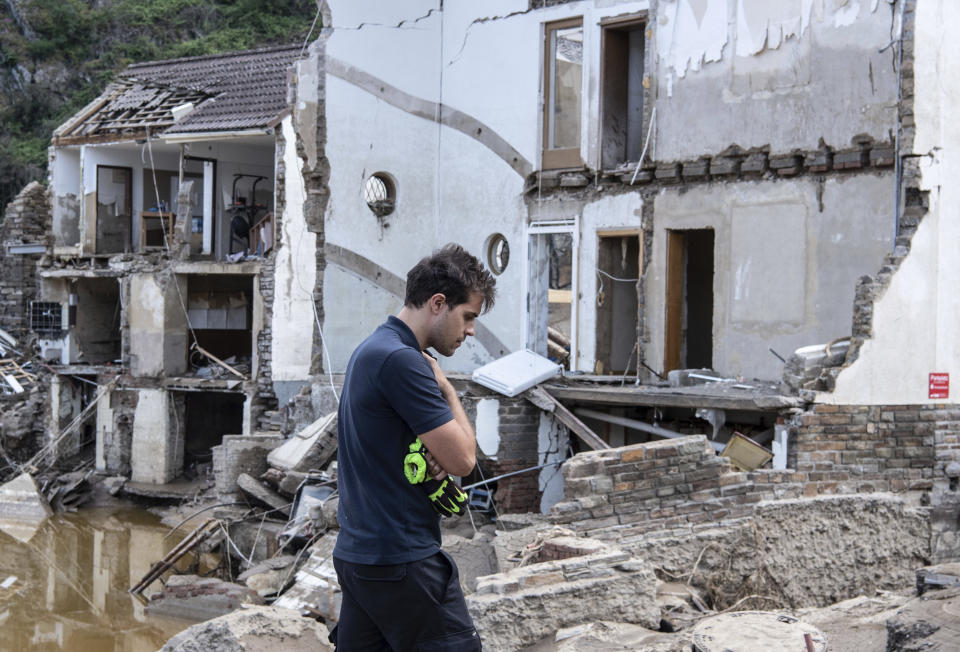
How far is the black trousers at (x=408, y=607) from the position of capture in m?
3.82

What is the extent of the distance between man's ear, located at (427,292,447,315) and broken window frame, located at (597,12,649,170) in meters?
11.2

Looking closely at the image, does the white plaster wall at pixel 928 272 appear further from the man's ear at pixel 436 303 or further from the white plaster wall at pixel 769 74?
the man's ear at pixel 436 303

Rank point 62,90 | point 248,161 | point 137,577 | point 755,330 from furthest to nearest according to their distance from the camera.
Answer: point 62,90
point 248,161
point 137,577
point 755,330

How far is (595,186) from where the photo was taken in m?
15.1

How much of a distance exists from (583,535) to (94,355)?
2057 centimetres

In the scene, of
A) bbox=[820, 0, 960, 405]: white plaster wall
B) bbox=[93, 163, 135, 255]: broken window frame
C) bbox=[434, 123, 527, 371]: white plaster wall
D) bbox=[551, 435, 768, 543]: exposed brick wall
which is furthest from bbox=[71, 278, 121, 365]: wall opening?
bbox=[820, 0, 960, 405]: white plaster wall

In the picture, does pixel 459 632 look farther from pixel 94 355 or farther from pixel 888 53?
pixel 94 355

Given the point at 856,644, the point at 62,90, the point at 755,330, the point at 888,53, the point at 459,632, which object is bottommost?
the point at 856,644

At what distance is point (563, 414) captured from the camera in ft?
41.2

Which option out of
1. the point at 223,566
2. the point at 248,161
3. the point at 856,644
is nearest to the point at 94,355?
the point at 248,161

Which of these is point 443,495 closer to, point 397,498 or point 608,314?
point 397,498

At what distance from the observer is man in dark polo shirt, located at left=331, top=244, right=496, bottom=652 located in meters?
3.74

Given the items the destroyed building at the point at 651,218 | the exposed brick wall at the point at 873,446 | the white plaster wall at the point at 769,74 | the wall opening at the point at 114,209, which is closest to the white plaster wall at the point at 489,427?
the destroyed building at the point at 651,218

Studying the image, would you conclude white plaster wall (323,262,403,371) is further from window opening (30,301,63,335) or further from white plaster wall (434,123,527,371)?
window opening (30,301,63,335)
